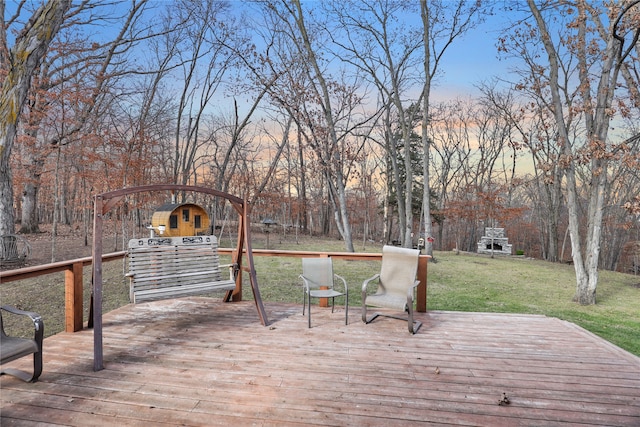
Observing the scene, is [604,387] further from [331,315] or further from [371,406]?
[331,315]

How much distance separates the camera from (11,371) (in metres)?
2.47

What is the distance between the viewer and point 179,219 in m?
8.83

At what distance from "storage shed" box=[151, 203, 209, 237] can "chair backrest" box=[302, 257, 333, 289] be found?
5.68m

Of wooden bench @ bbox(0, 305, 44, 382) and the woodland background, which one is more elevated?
the woodland background

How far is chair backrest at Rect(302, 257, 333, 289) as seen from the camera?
4.08 m

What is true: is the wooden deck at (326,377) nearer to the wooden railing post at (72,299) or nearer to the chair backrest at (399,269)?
the wooden railing post at (72,299)

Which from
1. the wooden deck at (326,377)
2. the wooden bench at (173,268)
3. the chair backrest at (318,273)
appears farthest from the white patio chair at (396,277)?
A: the wooden bench at (173,268)

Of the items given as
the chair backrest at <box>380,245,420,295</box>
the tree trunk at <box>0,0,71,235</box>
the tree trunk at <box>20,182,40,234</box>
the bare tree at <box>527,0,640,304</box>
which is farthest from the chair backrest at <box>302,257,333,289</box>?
the tree trunk at <box>20,182,40,234</box>

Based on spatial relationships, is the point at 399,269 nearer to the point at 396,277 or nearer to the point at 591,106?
the point at 396,277

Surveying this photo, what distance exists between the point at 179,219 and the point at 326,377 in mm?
7322

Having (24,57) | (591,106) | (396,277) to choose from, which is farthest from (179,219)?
(591,106)

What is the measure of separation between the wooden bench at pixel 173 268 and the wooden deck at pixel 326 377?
411 millimetres

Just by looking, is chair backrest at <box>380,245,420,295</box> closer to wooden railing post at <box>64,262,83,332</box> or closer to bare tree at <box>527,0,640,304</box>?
wooden railing post at <box>64,262,83,332</box>

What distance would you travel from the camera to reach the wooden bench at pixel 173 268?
3.45 m
